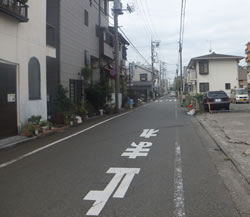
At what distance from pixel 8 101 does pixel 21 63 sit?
1745 mm

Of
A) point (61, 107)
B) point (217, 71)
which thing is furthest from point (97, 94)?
point (217, 71)

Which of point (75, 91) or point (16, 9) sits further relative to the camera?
point (75, 91)

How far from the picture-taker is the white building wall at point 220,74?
135 ft

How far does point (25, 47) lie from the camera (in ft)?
37.4

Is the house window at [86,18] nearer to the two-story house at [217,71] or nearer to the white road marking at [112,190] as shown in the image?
the white road marking at [112,190]

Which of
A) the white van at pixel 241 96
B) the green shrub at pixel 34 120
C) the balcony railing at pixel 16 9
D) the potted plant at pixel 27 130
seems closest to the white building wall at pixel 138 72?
the white van at pixel 241 96

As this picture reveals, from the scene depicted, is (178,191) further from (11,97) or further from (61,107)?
(61,107)

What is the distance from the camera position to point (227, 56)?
40719 millimetres

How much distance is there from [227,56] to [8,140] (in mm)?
37117

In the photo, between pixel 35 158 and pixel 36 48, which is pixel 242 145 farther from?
pixel 36 48

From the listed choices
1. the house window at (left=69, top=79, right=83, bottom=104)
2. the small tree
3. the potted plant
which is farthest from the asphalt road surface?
the house window at (left=69, top=79, right=83, bottom=104)

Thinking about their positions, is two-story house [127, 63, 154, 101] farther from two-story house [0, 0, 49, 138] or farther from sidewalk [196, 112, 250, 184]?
sidewalk [196, 112, 250, 184]

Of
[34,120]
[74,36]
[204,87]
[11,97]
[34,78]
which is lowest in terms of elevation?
[34,120]

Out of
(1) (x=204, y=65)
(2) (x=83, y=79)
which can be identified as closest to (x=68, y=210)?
(2) (x=83, y=79)
